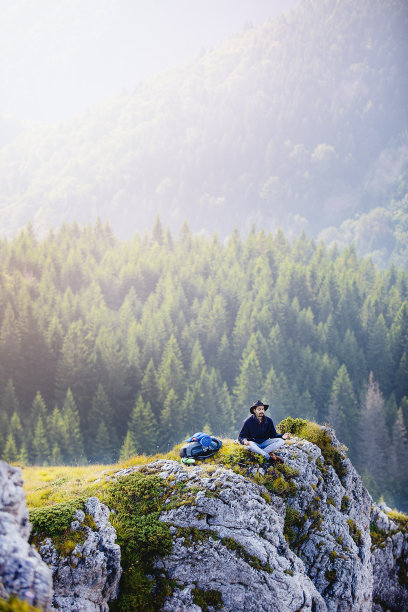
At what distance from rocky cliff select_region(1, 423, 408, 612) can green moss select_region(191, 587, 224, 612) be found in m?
0.03

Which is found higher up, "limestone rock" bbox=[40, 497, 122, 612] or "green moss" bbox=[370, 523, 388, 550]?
"limestone rock" bbox=[40, 497, 122, 612]

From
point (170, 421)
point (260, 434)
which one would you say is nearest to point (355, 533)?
point (260, 434)

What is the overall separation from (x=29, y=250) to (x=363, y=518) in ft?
318

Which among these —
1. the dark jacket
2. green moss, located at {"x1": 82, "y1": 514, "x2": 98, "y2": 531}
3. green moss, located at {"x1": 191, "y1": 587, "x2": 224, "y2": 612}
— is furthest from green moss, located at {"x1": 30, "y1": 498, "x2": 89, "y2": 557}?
the dark jacket

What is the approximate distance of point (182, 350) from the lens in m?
83.3

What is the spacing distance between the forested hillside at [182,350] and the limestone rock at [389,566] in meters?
41.1

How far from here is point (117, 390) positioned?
70500mm

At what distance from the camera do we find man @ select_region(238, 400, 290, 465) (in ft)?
50.0

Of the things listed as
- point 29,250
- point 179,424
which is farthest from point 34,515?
point 29,250

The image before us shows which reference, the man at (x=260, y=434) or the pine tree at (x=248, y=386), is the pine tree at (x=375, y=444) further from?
the man at (x=260, y=434)

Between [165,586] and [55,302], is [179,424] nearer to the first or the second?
[55,302]

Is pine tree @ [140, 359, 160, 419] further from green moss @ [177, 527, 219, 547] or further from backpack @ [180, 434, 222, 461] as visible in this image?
green moss @ [177, 527, 219, 547]

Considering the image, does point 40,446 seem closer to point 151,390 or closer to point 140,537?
point 151,390

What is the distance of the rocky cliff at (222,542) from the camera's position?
414 inches
